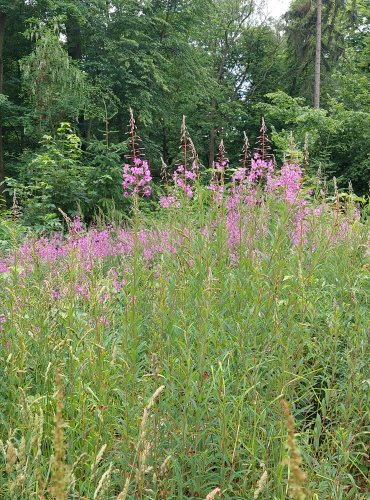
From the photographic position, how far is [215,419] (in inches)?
75.5

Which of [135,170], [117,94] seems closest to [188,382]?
[135,170]

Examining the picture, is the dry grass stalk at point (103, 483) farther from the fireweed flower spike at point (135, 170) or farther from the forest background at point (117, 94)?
the forest background at point (117, 94)

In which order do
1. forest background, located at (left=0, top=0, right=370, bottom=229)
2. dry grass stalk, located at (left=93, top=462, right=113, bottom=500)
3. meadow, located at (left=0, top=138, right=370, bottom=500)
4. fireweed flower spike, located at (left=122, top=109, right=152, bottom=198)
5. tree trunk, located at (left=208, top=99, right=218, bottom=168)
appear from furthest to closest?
tree trunk, located at (left=208, top=99, right=218, bottom=168) < forest background, located at (left=0, top=0, right=370, bottom=229) < fireweed flower spike, located at (left=122, top=109, right=152, bottom=198) < meadow, located at (left=0, top=138, right=370, bottom=500) < dry grass stalk, located at (left=93, top=462, right=113, bottom=500)

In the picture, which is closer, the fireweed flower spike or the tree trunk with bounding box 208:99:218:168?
the fireweed flower spike

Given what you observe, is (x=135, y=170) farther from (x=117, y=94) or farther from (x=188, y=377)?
(x=117, y=94)

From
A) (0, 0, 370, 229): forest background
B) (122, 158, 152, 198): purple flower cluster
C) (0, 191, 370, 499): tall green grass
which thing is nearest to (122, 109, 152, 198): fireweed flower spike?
(122, 158, 152, 198): purple flower cluster

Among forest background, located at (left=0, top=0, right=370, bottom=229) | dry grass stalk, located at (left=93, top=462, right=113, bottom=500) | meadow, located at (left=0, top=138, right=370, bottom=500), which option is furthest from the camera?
forest background, located at (left=0, top=0, right=370, bottom=229)

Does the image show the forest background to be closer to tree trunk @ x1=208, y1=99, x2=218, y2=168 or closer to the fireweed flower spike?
tree trunk @ x1=208, y1=99, x2=218, y2=168

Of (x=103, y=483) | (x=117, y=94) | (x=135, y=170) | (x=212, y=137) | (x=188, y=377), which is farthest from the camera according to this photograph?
(x=212, y=137)

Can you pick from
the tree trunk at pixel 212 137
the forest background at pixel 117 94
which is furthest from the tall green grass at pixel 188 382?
the tree trunk at pixel 212 137

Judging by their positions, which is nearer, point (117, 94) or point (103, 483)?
point (103, 483)

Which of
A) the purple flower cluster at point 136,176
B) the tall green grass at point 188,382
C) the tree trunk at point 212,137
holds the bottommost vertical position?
the tall green grass at point 188,382

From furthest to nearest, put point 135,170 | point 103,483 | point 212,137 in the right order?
point 212,137 < point 135,170 < point 103,483

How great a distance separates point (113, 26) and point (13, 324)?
15.7 m
